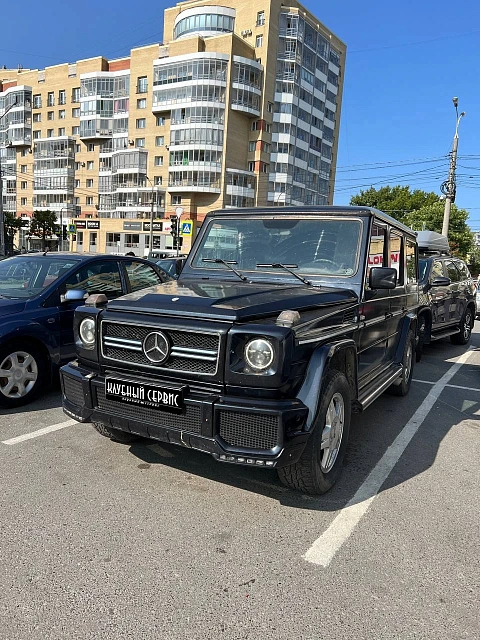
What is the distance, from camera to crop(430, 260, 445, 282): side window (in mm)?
8916

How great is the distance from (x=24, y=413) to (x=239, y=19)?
68.4 m

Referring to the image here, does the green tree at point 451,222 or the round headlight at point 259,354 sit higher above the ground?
the green tree at point 451,222

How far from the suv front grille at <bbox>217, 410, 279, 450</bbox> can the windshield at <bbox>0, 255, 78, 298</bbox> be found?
3.39 m

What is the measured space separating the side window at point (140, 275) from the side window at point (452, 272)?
249 inches

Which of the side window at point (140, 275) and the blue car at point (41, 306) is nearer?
the blue car at point (41, 306)

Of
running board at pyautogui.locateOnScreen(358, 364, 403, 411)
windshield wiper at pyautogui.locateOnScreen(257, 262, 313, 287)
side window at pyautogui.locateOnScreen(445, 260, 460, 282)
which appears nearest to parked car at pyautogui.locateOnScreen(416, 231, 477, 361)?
side window at pyautogui.locateOnScreen(445, 260, 460, 282)

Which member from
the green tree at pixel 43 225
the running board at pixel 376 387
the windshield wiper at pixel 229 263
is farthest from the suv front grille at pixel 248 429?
the green tree at pixel 43 225

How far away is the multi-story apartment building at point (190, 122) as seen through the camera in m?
57.3

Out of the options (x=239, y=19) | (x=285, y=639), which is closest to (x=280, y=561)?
(x=285, y=639)

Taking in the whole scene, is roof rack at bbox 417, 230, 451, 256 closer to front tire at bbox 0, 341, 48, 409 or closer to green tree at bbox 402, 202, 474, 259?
front tire at bbox 0, 341, 48, 409

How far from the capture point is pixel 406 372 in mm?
6023

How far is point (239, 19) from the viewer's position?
60.8m

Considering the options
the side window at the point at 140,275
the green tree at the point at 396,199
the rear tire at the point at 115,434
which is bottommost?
the rear tire at the point at 115,434

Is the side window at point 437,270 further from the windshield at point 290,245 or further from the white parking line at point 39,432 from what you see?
the white parking line at point 39,432
